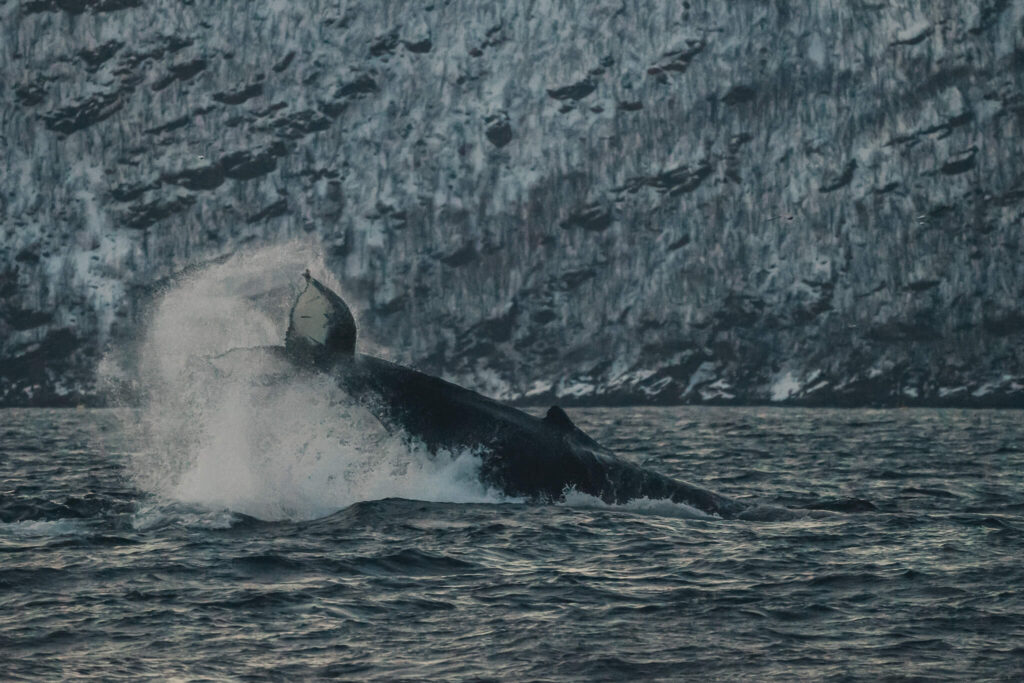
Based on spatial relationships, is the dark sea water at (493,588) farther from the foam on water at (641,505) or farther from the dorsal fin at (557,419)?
the dorsal fin at (557,419)

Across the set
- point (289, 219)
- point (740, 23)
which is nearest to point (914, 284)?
point (740, 23)

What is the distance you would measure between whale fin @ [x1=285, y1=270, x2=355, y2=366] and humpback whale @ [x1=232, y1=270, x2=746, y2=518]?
0.01 metres

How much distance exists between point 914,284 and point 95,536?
119737mm

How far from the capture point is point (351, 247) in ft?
455

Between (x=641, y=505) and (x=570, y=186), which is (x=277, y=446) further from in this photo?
(x=570, y=186)

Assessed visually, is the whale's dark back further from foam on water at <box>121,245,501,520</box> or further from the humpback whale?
foam on water at <box>121,245,501,520</box>

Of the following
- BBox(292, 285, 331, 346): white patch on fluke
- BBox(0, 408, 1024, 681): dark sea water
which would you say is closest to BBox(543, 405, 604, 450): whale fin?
BBox(0, 408, 1024, 681): dark sea water

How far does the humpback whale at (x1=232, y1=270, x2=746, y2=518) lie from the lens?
62.3ft

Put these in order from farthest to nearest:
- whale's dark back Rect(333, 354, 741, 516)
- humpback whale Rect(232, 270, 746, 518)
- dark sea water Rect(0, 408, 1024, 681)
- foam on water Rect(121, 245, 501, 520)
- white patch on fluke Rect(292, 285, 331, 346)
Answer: foam on water Rect(121, 245, 501, 520)
whale's dark back Rect(333, 354, 741, 516)
humpback whale Rect(232, 270, 746, 518)
white patch on fluke Rect(292, 285, 331, 346)
dark sea water Rect(0, 408, 1024, 681)

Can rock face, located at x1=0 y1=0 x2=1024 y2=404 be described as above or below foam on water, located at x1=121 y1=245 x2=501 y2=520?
above

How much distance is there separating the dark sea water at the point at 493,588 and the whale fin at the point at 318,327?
250cm

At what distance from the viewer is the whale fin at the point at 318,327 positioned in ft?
61.3

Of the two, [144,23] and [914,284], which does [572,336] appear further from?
[144,23]

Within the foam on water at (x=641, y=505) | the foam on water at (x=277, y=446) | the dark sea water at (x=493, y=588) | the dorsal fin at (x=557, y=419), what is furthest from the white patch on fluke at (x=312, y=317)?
the foam on water at (x=641, y=505)
